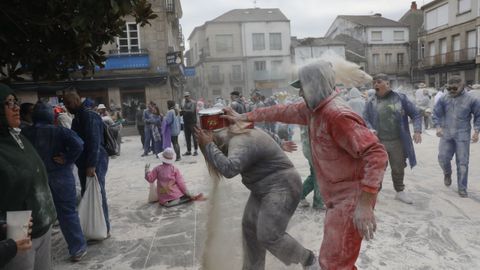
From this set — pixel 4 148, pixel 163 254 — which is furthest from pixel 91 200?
pixel 4 148

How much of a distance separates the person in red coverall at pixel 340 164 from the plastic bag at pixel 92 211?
2758 millimetres

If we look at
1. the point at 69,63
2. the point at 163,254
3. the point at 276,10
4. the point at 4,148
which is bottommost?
the point at 163,254

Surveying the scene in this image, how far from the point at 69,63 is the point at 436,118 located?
518cm

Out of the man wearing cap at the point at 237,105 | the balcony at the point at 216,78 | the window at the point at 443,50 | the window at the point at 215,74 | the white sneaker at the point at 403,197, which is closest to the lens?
the white sneaker at the point at 403,197

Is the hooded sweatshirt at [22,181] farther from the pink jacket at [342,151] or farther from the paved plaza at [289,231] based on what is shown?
the pink jacket at [342,151]

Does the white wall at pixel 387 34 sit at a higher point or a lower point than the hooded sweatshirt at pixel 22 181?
higher

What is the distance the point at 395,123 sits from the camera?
523 centimetres

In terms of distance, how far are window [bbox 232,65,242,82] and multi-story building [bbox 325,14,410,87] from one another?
39.7 feet

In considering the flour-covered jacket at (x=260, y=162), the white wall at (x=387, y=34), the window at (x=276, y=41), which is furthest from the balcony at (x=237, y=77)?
the flour-covered jacket at (x=260, y=162)

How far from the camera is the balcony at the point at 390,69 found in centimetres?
4191

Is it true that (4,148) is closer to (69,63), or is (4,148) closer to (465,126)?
(69,63)

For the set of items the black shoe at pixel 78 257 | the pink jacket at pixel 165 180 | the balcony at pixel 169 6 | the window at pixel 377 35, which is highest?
the window at pixel 377 35

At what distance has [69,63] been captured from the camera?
355cm

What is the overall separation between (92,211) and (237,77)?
40.4 m
